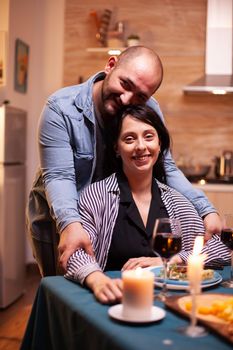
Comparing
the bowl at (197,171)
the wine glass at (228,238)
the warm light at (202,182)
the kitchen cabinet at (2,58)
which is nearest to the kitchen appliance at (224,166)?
the bowl at (197,171)

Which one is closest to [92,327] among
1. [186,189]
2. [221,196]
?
[186,189]

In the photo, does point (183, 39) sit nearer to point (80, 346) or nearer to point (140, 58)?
point (140, 58)

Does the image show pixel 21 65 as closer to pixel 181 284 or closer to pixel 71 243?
pixel 71 243

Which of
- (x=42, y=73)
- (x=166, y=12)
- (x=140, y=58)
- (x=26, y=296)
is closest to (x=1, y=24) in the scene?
(x=42, y=73)

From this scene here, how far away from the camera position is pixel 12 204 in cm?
409

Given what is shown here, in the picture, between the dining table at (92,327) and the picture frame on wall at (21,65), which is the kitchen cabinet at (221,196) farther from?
the dining table at (92,327)

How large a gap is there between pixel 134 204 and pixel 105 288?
0.66 metres

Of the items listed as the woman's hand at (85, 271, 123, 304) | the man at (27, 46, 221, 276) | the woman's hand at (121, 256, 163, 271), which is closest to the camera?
the woman's hand at (85, 271, 123, 304)

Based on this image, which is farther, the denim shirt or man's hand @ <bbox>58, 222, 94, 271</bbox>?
the denim shirt

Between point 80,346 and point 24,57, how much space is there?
3.98 metres

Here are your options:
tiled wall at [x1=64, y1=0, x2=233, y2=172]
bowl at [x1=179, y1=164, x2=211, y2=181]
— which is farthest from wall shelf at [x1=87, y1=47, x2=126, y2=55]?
bowl at [x1=179, y1=164, x2=211, y2=181]

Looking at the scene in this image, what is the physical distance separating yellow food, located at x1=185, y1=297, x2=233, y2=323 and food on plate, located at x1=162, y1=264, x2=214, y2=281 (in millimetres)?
250

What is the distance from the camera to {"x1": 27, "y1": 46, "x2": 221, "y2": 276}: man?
1.88 meters

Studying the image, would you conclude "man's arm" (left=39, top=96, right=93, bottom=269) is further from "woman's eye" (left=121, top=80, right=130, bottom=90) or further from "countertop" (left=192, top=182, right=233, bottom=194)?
"countertop" (left=192, top=182, right=233, bottom=194)
